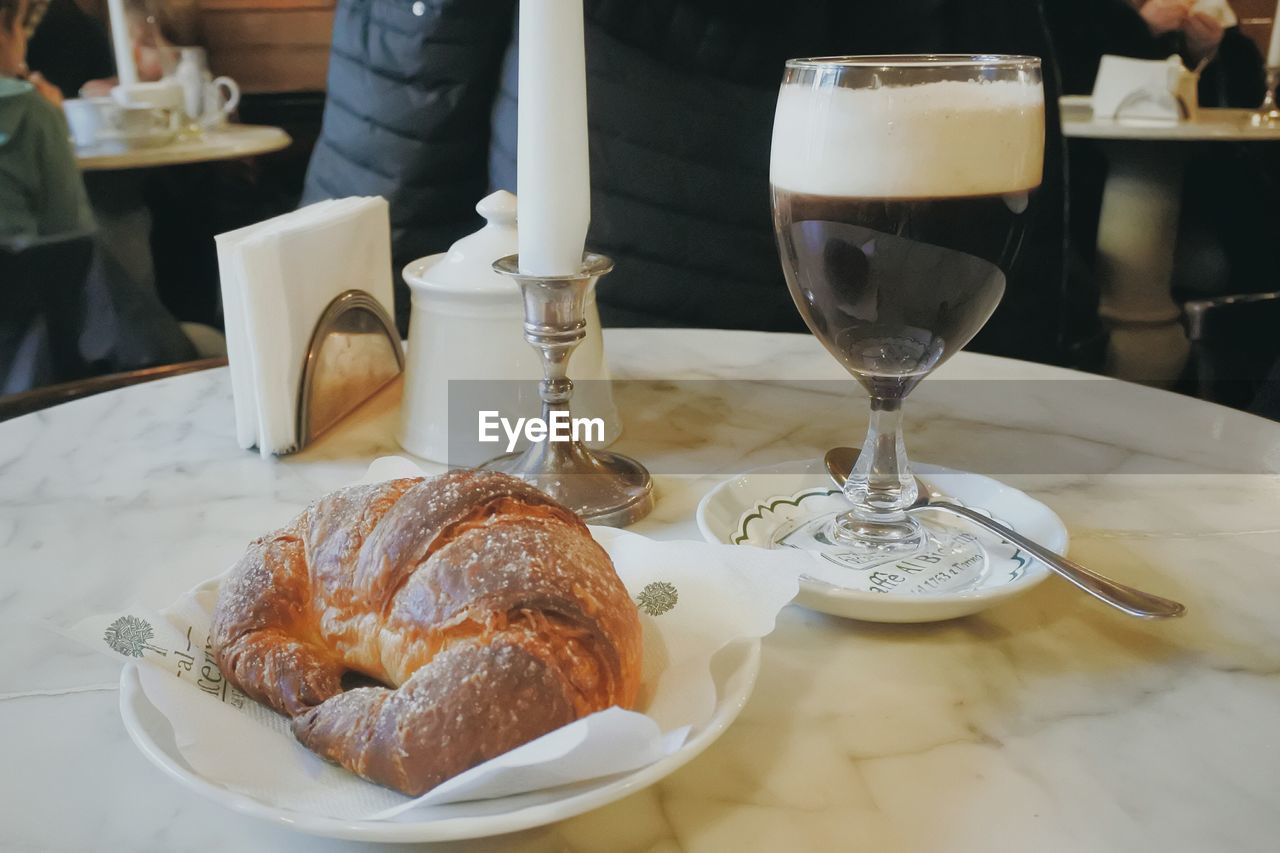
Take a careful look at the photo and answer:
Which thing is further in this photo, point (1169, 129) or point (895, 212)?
point (1169, 129)

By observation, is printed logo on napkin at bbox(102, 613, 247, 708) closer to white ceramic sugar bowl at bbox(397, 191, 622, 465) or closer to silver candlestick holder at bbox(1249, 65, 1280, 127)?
white ceramic sugar bowl at bbox(397, 191, 622, 465)

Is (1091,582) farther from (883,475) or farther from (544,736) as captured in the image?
(544,736)

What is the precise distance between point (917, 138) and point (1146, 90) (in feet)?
8.14

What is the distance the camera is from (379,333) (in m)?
0.95

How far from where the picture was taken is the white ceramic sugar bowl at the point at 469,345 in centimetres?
78

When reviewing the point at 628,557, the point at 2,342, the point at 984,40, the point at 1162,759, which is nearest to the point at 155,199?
the point at 2,342

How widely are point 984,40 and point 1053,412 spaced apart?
79 cm

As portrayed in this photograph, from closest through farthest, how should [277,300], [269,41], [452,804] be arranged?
[452,804] → [277,300] → [269,41]

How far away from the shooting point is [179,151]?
2234mm

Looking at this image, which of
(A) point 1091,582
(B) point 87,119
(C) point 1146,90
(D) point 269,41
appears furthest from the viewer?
(D) point 269,41

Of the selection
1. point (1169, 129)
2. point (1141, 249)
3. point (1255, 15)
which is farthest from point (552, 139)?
point (1255, 15)

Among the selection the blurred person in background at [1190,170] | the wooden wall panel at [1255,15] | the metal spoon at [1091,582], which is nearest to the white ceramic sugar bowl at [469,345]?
the metal spoon at [1091,582]

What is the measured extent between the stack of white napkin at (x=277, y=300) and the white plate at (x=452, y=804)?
0.39 meters

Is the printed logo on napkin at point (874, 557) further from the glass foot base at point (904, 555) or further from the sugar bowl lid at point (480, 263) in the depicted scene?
the sugar bowl lid at point (480, 263)
